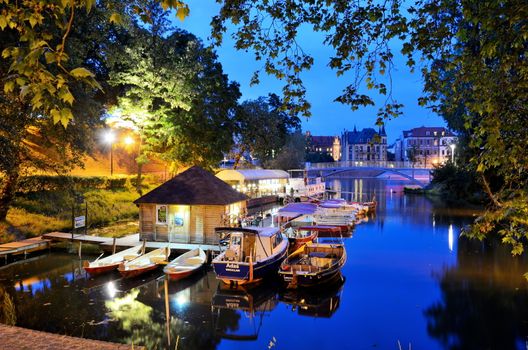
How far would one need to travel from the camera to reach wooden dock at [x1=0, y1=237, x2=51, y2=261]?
72.3 ft

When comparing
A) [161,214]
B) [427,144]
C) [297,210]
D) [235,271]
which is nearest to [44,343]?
[235,271]

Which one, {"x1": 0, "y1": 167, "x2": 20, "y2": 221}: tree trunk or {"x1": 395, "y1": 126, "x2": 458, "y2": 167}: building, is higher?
{"x1": 395, "y1": 126, "x2": 458, "y2": 167}: building

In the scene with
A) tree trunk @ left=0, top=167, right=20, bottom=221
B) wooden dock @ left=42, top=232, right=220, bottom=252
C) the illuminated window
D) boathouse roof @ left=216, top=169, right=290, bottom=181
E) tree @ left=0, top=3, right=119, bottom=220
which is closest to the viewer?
tree @ left=0, top=3, right=119, bottom=220

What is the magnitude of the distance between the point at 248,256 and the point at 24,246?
1412 centimetres

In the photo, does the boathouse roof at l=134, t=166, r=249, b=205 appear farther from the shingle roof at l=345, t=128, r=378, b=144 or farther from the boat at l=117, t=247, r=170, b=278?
the shingle roof at l=345, t=128, r=378, b=144

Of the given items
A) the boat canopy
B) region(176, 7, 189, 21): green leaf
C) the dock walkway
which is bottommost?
the dock walkway

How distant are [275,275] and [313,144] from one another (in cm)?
16693

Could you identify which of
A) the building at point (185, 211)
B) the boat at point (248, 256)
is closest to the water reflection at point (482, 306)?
the boat at point (248, 256)

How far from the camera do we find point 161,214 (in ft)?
81.6

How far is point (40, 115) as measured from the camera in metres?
22.7

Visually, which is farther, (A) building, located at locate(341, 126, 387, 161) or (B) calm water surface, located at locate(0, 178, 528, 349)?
(A) building, located at locate(341, 126, 387, 161)

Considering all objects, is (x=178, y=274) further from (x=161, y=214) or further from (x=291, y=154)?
(x=291, y=154)

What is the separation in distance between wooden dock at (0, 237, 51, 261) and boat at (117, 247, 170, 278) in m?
7.36

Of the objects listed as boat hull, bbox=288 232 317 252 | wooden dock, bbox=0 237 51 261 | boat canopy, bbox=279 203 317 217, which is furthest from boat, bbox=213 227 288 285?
wooden dock, bbox=0 237 51 261
